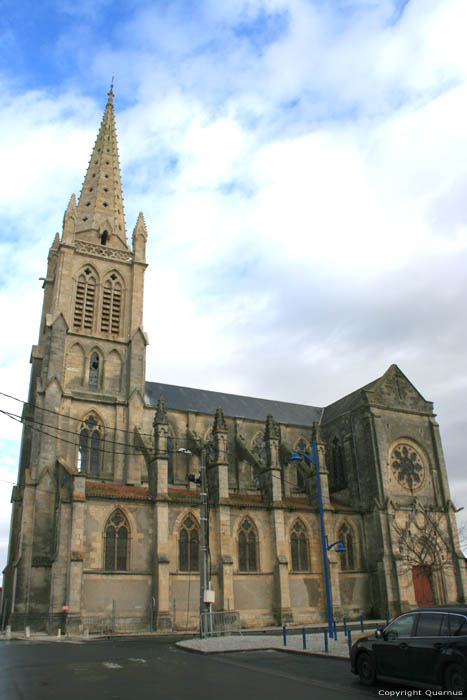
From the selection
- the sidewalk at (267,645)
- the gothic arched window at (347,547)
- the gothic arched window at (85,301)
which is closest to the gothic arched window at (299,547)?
the gothic arched window at (347,547)

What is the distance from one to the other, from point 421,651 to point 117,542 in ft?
73.6

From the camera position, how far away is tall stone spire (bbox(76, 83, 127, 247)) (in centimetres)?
4288

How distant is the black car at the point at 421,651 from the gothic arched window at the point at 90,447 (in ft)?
84.5

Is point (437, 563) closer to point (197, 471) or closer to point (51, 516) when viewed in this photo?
point (197, 471)

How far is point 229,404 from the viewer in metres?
45.8

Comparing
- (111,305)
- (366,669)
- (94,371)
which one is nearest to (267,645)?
(366,669)

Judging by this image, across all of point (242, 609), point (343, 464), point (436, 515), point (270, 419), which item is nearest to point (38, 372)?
point (270, 419)

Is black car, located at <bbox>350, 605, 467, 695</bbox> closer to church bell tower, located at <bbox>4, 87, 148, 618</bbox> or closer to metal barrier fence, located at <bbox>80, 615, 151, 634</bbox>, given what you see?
metal barrier fence, located at <bbox>80, 615, 151, 634</bbox>

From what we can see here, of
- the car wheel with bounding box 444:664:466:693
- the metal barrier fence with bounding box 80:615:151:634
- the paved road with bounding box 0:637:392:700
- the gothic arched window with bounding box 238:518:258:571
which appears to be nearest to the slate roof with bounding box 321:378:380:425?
the gothic arched window with bounding box 238:518:258:571

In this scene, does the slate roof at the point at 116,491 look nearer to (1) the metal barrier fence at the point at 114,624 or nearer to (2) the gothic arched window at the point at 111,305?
(1) the metal barrier fence at the point at 114,624

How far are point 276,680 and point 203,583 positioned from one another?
12.2 metres

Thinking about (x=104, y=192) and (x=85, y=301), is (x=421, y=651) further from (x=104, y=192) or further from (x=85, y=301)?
(x=104, y=192)

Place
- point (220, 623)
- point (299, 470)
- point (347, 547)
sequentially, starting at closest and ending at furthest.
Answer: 1. point (220, 623)
2. point (347, 547)
3. point (299, 470)

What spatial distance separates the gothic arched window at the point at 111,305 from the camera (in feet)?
130
